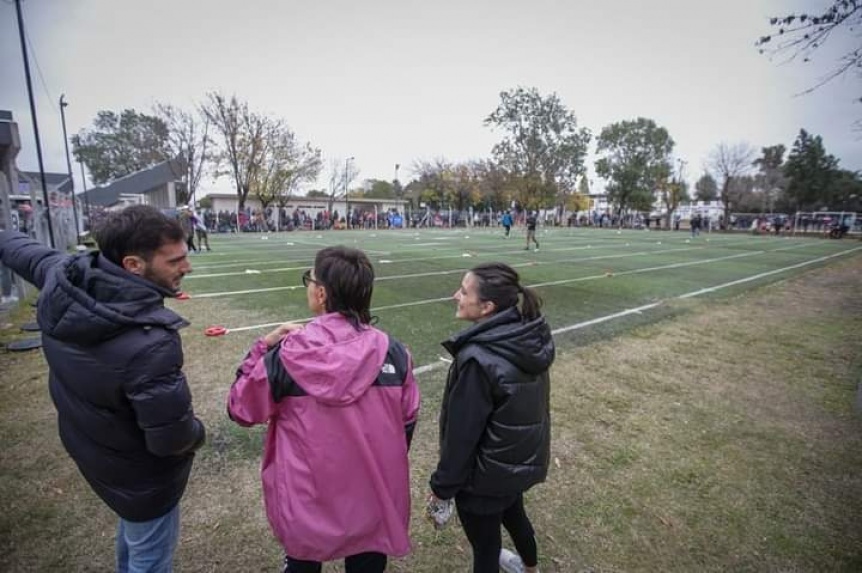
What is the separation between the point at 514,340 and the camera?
2.02 m

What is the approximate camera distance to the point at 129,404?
1646 millimetres

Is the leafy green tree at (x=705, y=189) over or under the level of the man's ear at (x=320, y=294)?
over

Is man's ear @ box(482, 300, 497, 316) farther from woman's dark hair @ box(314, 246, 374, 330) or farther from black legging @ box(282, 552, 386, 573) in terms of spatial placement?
black legging @ box(282, 552, 386, 573)

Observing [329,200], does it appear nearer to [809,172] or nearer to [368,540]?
[368,540]

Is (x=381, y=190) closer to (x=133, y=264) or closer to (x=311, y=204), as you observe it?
(x=311, y=204)

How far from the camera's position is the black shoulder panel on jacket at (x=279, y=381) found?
5.57 ft

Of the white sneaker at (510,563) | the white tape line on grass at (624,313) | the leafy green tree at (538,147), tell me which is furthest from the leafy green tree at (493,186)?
the white sneaker at (510,563)

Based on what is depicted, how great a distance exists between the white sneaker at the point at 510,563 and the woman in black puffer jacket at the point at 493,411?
1.61 ft

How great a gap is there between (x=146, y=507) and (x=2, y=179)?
10.2 meters

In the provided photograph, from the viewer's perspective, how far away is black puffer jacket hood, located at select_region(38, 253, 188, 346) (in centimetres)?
149

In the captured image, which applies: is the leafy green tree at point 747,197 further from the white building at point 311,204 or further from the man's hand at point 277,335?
the man's hand at point 277,335

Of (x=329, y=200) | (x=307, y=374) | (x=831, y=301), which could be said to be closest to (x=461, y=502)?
(x=307, y=374)

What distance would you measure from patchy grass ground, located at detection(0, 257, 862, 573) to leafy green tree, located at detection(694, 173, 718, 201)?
313ft

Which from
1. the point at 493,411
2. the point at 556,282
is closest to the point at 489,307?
the point at 493,411
